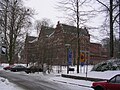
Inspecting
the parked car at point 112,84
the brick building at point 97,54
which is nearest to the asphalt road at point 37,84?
the parked car at point 112,84

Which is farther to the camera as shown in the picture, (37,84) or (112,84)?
(37,84)

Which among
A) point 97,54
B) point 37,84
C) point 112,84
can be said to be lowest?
point 37,84

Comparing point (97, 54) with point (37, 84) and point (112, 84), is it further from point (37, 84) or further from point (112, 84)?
point (112, 84)

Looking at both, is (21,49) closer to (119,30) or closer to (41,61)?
(41,61)

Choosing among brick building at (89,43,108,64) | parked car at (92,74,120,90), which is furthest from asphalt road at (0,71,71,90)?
brick building at (89,43,108,64)

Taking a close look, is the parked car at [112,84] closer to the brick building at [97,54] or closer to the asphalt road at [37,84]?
the asphalt road at [37,84]

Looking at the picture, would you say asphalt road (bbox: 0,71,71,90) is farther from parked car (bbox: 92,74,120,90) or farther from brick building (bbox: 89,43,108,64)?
brick building (bbox: 89,43,108,64)

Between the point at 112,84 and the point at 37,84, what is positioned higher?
the point at 112,84

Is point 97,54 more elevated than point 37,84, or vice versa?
point 97,54

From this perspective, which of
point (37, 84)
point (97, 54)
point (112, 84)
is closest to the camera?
point (112, 84)

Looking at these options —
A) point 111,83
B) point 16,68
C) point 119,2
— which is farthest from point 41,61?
point 111,83

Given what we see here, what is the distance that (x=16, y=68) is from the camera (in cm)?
6125

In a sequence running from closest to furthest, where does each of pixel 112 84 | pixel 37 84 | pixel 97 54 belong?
1. pixel 112 84
2. pixel 37 84
3. pixel 97 54

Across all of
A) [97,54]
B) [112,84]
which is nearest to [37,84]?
[112,84]
